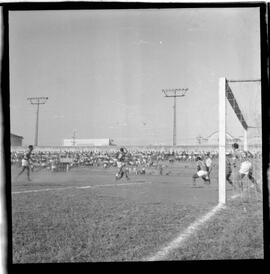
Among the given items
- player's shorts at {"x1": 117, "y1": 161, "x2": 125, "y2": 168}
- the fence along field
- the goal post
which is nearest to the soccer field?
Answer: the fence along field

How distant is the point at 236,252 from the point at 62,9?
275 centimetres

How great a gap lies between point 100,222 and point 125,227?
45cm

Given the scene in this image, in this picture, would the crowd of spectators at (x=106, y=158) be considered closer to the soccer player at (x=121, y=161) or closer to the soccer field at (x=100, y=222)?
the soccer player at (x=121, y=161)

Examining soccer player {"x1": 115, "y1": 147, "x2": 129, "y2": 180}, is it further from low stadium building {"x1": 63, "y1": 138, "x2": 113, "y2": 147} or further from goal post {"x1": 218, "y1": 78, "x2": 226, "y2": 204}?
goal post {"x1": 218, "y1": 78, "x2": 226, "y2": 204}

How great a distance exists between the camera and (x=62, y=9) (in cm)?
354

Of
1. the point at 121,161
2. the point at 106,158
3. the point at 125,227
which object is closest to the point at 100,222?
the point at 125,227

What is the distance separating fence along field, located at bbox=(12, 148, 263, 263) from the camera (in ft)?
11.9

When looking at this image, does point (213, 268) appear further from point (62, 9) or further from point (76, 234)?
point (62, 9)

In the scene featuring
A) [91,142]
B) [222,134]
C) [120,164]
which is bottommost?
[120,164]

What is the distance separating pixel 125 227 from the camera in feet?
14.7

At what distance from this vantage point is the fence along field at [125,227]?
11.9ft

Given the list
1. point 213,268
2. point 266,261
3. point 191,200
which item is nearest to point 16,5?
point 213,268

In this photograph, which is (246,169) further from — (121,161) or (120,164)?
(120,164)

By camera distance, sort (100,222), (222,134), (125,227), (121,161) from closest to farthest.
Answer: (125,227)
(100,222)
(222,134)
(121,161)
